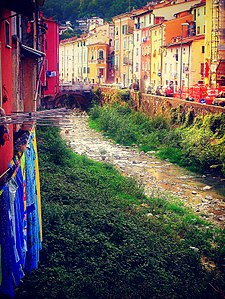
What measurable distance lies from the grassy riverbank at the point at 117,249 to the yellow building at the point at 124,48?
45.5m

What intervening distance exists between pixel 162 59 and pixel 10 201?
1691 inches

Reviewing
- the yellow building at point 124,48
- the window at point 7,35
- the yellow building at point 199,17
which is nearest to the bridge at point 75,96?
the yellow building at point 199,17

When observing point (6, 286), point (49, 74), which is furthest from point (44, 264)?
point (49, 74)

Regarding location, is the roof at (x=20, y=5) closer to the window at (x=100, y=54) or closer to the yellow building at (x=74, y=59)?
the window at (x=100, y=54)

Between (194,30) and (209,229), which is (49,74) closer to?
(209,229)

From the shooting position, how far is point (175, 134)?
87.7 ft

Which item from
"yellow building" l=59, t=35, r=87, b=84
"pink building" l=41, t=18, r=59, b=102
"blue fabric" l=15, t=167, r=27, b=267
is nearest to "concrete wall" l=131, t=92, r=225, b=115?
"pink building" l=41, t=18, r=59, b=102

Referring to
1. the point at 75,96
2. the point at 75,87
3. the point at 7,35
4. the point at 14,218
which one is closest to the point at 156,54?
the point at 75,87

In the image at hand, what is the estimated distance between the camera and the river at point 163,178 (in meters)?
16.0

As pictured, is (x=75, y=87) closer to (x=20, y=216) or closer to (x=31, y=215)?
(x=31, y=215)

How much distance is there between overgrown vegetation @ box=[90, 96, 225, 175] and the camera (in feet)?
71.0

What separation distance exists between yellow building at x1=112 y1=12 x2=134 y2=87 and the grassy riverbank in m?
45.5

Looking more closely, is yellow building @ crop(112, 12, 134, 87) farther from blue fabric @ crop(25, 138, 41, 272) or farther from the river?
blue fabric @ crop(25, 138, 41, 272)

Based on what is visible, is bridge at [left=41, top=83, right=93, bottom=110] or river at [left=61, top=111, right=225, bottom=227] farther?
bridge at [left=41, top=83, right=93, bottom=110]
